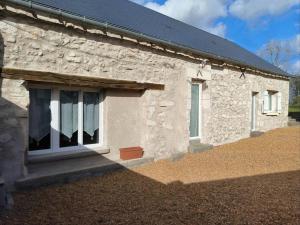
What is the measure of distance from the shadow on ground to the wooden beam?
1.87 meters

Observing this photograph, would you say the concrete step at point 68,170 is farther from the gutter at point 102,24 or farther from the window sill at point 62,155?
the gutter at point 102,24

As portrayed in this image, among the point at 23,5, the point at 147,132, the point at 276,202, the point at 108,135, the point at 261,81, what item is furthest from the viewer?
the point at 261,81

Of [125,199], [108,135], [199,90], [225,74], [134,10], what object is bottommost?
[125,199]

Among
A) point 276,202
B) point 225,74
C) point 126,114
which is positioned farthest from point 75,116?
point 225,74

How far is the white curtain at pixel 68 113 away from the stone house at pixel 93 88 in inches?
0.8

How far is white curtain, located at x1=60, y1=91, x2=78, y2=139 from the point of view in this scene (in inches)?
223

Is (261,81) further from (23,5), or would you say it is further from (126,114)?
(23,5)

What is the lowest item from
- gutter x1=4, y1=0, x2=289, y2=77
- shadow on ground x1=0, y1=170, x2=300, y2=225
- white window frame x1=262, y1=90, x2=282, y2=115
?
shadow on ground x1=0, y1=170, x2=300, y2=225

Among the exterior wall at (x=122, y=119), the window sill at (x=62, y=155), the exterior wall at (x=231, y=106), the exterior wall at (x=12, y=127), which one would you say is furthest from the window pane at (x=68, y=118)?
the exterior wall at (x=231, y=106)

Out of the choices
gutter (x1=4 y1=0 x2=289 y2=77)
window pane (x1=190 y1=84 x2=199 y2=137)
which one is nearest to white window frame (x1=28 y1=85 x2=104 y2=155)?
gutter (x1=4 y1=0 x2=289 y2=77)

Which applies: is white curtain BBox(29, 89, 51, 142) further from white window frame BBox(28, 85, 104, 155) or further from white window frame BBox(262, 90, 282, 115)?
white window frame BBox(262, 90, 282, 115)

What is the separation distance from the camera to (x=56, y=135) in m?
5.57

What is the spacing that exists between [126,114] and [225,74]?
4512mm

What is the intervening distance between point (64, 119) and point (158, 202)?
266 cm
